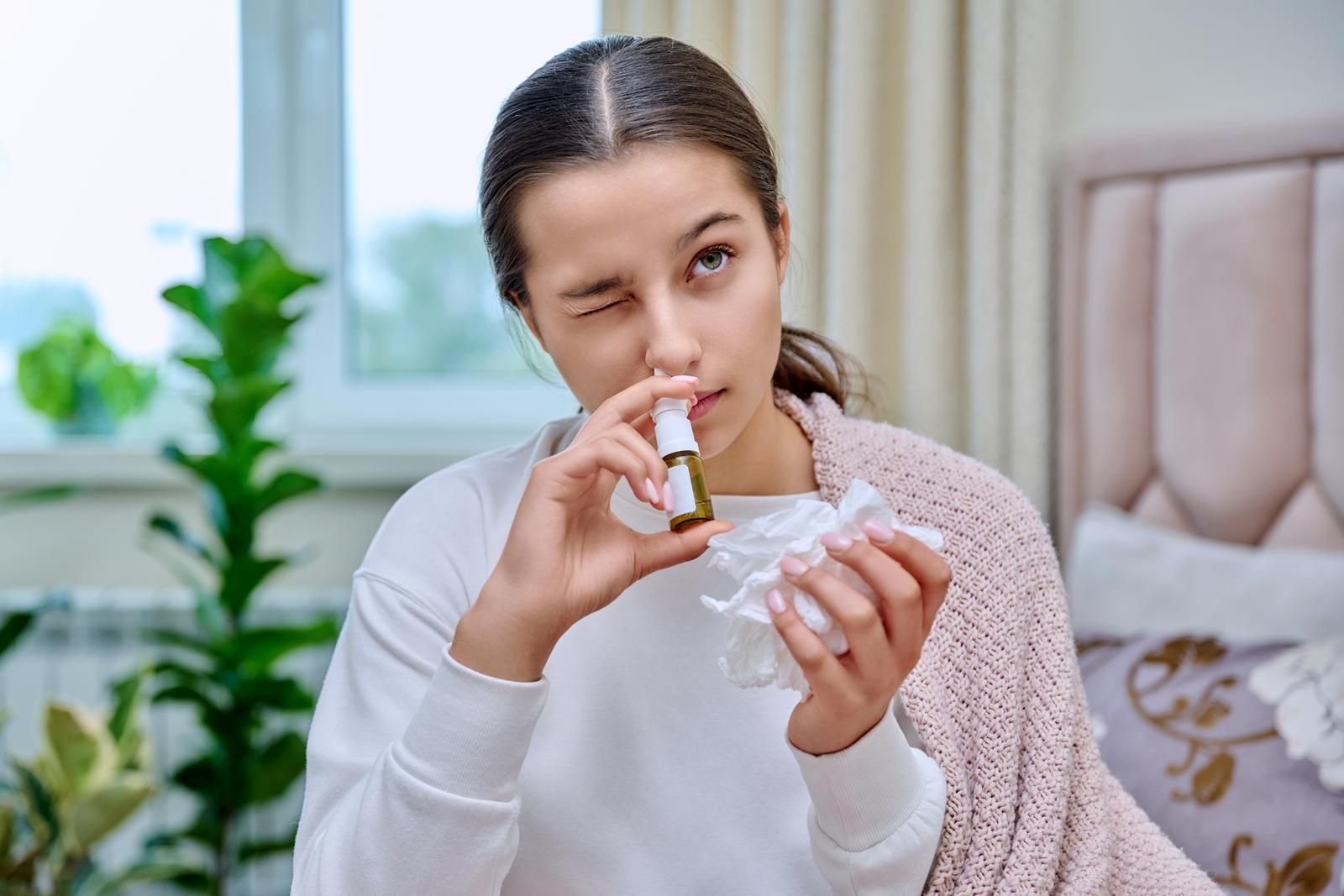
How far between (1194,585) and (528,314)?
96cm

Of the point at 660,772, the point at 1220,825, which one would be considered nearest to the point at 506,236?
the point at 660,772

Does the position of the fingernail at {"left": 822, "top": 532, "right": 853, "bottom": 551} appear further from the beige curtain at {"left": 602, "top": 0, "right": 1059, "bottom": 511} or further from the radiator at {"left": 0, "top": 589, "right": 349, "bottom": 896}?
the radiator at {"left": 0, "top": 589, "right": 349, "bottom": 896}

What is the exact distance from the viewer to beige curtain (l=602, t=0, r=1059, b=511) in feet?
5.58

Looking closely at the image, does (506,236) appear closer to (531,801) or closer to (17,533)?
(531,801)

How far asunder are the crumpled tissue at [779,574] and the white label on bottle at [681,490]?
0.10 feet

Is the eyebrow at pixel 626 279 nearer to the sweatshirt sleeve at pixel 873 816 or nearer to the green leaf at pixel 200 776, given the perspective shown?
the sweatshirt sleeve at pixel 873 816

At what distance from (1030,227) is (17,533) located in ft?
6.13

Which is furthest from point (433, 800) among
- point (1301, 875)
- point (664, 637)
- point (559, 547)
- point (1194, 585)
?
point (1194, 585)

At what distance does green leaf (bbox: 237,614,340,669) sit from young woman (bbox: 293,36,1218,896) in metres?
0.88

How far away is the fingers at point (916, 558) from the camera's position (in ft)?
2.46

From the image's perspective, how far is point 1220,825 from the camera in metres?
1.15

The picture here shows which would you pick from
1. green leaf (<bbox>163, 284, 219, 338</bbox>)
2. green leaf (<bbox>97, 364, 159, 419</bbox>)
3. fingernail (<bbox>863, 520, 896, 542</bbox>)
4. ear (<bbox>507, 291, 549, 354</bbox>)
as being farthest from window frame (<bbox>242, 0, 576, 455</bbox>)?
fingernail (<bbox>863, 520, 896, 542</bbox>)

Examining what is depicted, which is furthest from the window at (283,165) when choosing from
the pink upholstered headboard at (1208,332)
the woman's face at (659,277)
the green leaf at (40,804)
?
the woman's face at (659,277)

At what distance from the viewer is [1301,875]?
1093 mm
